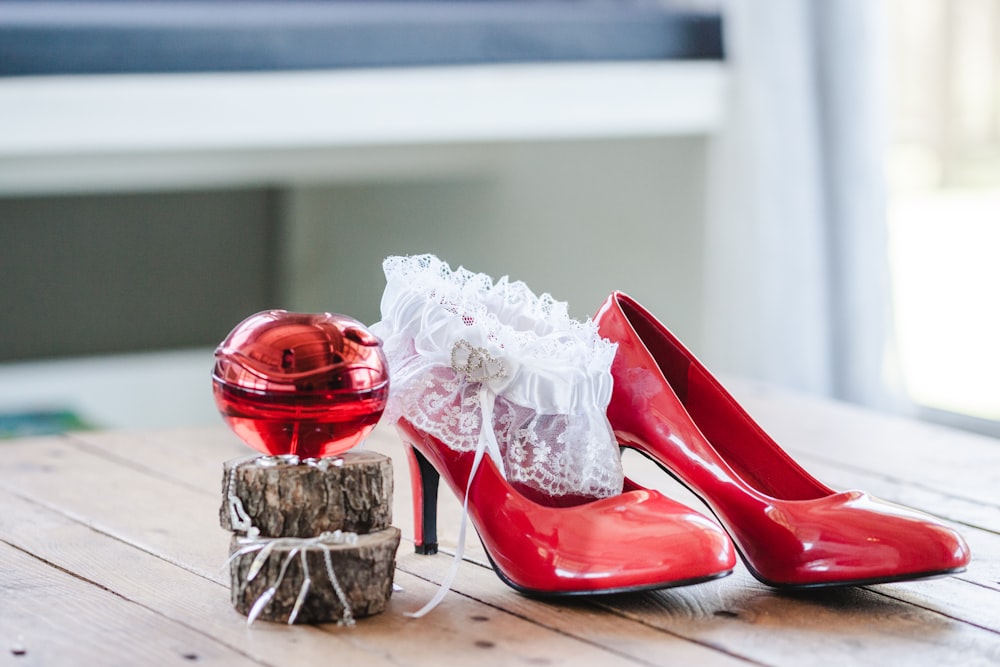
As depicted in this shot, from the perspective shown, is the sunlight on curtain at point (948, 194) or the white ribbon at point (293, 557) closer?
the white ribbon at point (293, 557)

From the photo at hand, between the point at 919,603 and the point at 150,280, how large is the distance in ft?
7.12

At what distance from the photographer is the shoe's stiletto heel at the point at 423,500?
917 millimetres

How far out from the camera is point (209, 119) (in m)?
1.83

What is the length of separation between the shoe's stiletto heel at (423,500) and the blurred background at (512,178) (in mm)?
1042

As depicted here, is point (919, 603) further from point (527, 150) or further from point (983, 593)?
point (527, 150)

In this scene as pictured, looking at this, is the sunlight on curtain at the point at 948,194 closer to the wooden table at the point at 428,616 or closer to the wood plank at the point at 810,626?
the wooden table at the point at 428,616

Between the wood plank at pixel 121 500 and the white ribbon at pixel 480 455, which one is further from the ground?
the white ribbon at pixel 480 455

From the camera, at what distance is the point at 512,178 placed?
2.67 metres

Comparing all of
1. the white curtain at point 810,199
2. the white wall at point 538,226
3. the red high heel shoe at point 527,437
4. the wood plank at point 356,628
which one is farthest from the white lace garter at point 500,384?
the white wall at point 538,226

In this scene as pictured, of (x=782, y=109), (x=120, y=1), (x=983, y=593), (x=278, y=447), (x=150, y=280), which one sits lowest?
(x=150, y=280)

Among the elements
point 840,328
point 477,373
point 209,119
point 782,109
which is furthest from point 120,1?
point 477,373

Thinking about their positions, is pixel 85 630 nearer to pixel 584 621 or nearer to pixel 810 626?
pixel 584 621

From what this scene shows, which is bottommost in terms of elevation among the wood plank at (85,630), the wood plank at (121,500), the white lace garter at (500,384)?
the wood plank at (121,500)

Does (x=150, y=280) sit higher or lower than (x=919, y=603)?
lower
